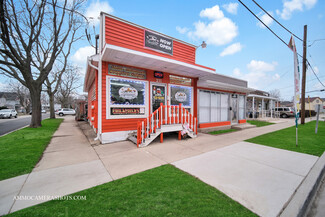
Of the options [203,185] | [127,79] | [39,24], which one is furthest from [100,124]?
[39,24]

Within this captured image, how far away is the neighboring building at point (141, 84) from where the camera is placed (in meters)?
5.28

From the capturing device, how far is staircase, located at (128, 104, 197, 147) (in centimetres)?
501

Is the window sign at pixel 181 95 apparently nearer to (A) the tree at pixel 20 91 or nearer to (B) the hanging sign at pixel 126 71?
(B) the hanging sign at pixel 126 71

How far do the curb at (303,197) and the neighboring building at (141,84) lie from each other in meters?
3.92

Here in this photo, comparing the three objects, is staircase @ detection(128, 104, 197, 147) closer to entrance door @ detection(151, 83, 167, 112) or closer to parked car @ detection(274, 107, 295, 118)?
entrance door @ detection(151, 83, 167, 112)

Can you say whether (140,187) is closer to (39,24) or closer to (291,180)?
(291,180)

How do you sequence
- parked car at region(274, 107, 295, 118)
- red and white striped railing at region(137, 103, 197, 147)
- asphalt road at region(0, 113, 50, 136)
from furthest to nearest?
parked car at region(274, 107, 295, 118) → asphalt road at region(0, 113, 50, 136) → red and white striped railing at region(137, 103, 197, 147)

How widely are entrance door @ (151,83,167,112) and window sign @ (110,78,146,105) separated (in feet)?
1.69

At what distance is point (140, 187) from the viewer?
2385mm

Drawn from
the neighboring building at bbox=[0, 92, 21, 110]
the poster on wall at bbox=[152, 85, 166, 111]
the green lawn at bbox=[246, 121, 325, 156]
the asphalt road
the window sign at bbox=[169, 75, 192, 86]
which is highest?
the neighboring building at bbox=[0, 92, 21, 110]

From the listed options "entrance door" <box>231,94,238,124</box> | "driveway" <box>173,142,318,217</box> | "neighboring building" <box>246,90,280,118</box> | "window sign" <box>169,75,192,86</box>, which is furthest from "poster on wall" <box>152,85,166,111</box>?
"neighboring building" <box>246,90,280,118</box>

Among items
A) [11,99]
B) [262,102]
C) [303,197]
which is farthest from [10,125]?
[11,99]

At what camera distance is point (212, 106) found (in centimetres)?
874

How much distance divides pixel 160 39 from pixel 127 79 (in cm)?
318
